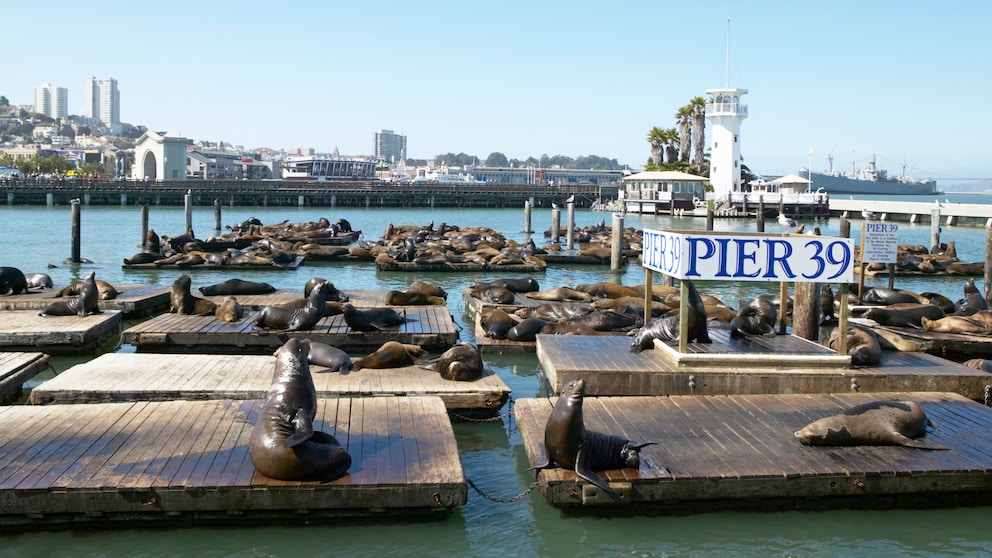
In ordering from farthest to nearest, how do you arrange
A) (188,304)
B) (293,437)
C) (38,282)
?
1. (38,282)
2. (188,304)
3. (293,437)

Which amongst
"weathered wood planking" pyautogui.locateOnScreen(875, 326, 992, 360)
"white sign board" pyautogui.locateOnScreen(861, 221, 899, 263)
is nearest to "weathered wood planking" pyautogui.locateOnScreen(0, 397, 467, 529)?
"weathered wood planking" pyautogui.locateOnScreen(875, 326, 992, 360)

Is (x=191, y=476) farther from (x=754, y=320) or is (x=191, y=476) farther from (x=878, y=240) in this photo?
(x=878, y=240)

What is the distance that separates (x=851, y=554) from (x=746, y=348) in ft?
9.59

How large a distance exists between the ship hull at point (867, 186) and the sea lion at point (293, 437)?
111m

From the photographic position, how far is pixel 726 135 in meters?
51.2

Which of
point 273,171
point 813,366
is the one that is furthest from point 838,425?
point 273,171

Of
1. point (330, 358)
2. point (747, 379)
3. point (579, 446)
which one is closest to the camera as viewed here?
point (579, 446)

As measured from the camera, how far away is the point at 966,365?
8.32 metres

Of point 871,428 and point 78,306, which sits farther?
point 78,306

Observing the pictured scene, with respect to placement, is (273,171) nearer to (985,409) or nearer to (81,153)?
(81,153)

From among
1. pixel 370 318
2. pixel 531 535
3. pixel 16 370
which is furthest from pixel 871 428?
pixel 16 370

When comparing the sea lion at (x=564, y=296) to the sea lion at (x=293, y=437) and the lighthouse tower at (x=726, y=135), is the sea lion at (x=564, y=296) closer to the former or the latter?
the sea lion at (x=293, y=437)

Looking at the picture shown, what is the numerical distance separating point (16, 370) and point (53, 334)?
1974 millimetres

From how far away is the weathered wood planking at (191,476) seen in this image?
4.99 m
